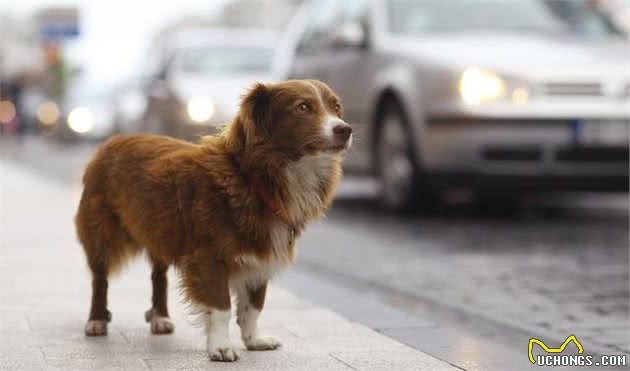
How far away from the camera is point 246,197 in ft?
16.0

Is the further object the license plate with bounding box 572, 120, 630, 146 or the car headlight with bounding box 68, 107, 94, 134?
the car headlight with bounding box 68, 107, 94, 134

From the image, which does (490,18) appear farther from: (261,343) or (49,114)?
(49,114)

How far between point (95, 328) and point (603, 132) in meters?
Result: 5.49

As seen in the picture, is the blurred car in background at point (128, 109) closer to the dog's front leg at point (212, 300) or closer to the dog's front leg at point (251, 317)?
the dog's front leg at point (251, 317)

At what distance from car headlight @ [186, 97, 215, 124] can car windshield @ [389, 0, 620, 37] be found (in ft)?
11.3

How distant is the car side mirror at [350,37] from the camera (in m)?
10.9

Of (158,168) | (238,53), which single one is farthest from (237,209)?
(238,53)

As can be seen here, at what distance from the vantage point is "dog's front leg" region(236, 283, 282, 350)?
509cm

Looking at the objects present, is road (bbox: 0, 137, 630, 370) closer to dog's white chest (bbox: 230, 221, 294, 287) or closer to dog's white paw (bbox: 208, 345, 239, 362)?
dog's white chest (bbox: 230, 221, 294, 287)

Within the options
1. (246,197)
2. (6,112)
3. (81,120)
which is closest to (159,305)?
(246,197)

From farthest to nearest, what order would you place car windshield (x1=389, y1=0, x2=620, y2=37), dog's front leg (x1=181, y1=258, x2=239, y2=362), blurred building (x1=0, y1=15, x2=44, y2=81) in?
blurred building (x1=0, y1=15, x2=44, y2=81), car windshield (x1=389, y1=0, x2=620, y2=37), dog's front leg (x1=181, y1=258, x2=239, y2=362)

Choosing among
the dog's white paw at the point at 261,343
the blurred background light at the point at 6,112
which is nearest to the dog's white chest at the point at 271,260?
the dog's white paw at the point at 261,343

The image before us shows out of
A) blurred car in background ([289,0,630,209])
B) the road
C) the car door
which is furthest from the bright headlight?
the car door

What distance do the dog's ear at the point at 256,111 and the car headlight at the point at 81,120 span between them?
3336 cm
